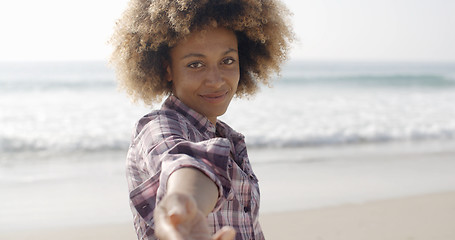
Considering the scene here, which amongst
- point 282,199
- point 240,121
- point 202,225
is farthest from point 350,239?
point 240,121

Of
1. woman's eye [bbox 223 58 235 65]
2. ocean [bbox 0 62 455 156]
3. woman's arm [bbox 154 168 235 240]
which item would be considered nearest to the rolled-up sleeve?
woman's arm [bbox 154 168 235 240]

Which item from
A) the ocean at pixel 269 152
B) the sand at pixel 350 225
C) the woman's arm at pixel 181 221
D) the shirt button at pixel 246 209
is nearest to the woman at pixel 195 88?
the shirt button at pixel 246 209

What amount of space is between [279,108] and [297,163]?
5987mm

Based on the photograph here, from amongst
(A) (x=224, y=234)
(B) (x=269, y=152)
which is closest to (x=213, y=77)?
(A) (x=224, y=234)

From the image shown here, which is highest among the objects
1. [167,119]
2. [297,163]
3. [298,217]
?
[297,163]

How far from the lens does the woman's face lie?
77.5 inches

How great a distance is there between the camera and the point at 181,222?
850mm

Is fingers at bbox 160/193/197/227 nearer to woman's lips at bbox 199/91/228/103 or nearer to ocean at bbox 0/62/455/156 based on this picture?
woman's lips at bbox 199/91/228/103

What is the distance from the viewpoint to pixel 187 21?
1.95 m

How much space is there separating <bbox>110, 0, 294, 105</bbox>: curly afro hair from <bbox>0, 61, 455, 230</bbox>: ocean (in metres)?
0.37

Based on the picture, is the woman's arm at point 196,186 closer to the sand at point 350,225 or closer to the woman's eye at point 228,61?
the woman's eye at point 228,61

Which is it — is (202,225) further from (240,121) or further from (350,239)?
(240,121)

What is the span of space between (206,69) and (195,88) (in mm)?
92

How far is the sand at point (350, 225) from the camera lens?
453 centimetres
